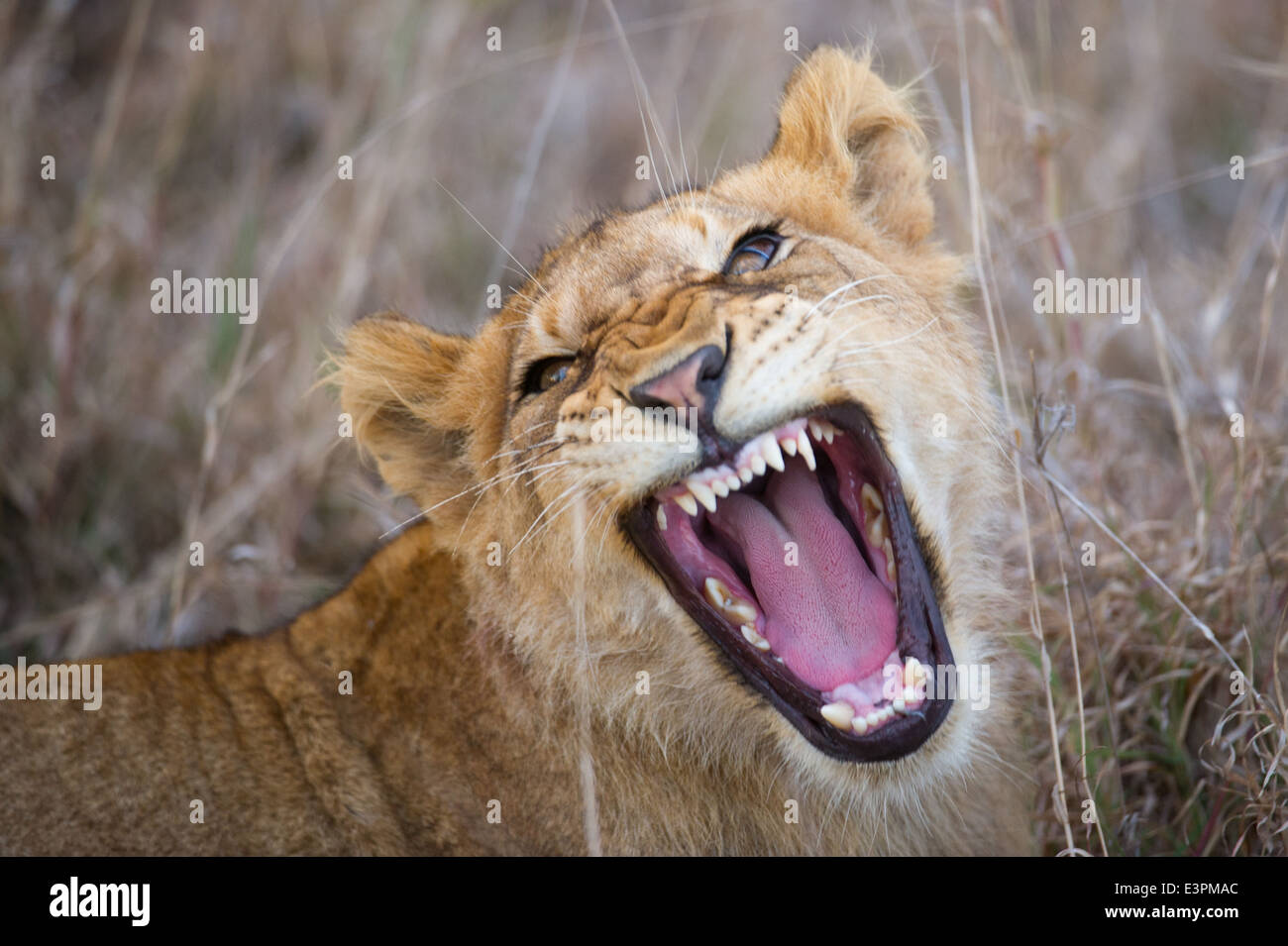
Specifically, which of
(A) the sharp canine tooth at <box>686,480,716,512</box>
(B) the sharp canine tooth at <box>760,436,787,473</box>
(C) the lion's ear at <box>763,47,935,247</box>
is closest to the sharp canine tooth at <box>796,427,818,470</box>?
(B) the sharp canine tooth at <box>760,436,787,473</box>

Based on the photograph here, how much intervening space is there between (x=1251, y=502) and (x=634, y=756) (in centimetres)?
238

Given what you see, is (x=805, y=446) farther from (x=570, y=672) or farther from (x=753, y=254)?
(x=570, y=672)

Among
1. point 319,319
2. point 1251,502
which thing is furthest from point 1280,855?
point 319,319

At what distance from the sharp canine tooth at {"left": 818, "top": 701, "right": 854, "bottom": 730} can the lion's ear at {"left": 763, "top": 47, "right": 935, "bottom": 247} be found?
1594 mm

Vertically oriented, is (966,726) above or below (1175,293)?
below

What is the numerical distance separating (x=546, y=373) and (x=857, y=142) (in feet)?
4.31

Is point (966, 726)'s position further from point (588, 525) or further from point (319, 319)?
point (319, 319)

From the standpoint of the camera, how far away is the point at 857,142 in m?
4.20

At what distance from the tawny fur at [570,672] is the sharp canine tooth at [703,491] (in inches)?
3.3

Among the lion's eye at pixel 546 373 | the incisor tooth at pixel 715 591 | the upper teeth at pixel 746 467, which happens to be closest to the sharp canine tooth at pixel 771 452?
the upper teeth at pixel 746 467

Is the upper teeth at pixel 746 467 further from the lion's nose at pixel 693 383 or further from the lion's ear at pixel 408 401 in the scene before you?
the lion's ear at pixel 408 401

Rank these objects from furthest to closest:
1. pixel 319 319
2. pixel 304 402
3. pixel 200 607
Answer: pixel 319 319
pixel 304 402
pixel 200 607

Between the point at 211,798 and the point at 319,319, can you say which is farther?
the point at 319,319

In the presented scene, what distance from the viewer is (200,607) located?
577cm
